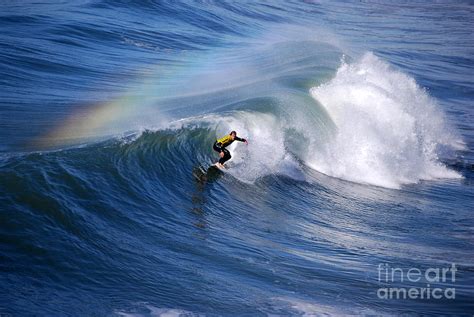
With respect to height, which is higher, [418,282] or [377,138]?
[377,138]

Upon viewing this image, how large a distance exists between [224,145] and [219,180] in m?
0.85

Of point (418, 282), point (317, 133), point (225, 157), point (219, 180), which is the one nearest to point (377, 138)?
point (317, 133)

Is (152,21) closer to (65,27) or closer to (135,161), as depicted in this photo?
(65,27)

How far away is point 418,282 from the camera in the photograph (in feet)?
31.0

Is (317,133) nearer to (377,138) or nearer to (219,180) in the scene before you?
(377,138)

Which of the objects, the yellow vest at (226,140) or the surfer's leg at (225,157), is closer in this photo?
the yellow vest at (226,140)

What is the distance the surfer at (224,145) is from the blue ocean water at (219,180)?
0.43 metres

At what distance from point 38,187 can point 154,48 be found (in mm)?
19137

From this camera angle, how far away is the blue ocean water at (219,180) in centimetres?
839

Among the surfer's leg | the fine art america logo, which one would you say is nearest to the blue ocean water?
the fine art america logo

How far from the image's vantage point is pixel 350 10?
5025 centimetres

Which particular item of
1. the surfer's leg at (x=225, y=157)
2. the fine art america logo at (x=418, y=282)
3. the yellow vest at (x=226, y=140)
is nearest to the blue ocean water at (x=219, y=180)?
the fine art america logo at (x=418, y=282)

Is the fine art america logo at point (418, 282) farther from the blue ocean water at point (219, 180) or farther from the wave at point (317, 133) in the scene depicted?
the wave at point (317, 133)

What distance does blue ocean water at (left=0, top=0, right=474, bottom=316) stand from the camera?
8391mm
